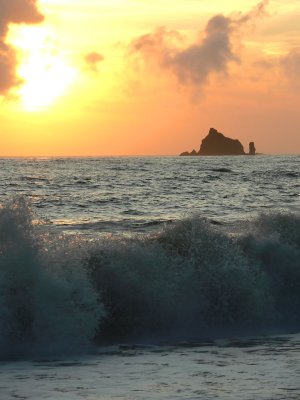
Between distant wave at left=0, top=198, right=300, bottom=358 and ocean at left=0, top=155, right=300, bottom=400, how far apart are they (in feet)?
0.06

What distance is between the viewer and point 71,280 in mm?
10719

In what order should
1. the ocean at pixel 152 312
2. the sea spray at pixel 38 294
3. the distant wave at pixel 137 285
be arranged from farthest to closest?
1. the distant wave at pixel 137 285
2. the sea spray at pixel 38 294
3. the ocean at pixel 152 312

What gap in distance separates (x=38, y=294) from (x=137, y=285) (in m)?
2.09

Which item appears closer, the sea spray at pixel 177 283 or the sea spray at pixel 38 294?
the sea spray at pixel 38 294

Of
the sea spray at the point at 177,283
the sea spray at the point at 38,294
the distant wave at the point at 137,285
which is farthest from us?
the sea spray at the point at 177,283

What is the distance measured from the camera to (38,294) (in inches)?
406

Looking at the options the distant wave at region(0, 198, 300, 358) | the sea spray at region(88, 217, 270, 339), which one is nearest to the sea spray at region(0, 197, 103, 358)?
the distant wave at region(0, 198, 300, 358)

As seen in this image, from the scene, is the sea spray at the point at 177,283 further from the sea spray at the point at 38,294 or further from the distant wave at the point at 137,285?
the sea spray at the point at 38,294

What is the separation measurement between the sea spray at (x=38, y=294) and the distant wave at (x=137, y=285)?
2 centimetres

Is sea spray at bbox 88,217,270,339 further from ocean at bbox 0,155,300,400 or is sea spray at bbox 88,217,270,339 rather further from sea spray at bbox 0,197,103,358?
sea spray at bbox 0,197,103,358

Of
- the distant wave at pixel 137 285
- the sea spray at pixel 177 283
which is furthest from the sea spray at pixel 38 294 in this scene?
the sea spray at pixel 177 283

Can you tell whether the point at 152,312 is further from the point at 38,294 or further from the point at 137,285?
the point at 38,294

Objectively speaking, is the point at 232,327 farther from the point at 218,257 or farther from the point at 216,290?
the point at 218,257

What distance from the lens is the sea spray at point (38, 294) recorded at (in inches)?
384
